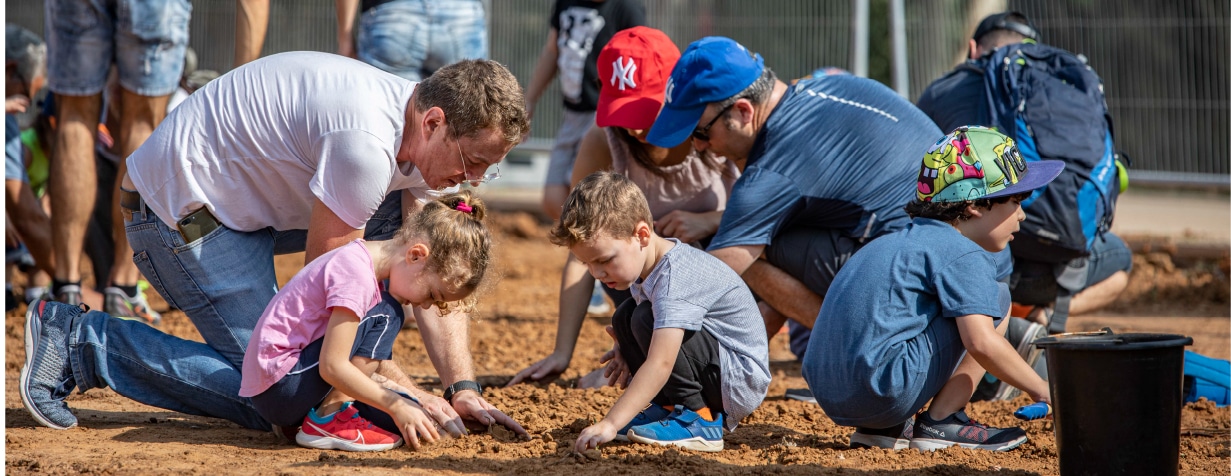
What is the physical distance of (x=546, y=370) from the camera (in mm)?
3893

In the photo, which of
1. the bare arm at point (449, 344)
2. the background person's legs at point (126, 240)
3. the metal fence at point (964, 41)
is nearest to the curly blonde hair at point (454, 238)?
the bare arm at point (449, 344)

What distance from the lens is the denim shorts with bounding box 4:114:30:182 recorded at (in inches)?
206

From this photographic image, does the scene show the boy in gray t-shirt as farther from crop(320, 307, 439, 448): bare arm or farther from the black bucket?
the black bucket

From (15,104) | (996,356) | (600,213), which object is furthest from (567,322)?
(15,104)

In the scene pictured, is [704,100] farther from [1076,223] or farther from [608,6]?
[608,6]

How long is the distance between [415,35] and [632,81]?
197 cm

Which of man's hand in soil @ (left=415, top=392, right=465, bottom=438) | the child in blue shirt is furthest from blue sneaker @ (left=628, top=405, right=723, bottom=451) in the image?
man's hand in soil @ (left=415, top=392, right=465, bottom=438)

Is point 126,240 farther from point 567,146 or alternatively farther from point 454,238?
point 454,238

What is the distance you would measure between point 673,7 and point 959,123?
491 cm

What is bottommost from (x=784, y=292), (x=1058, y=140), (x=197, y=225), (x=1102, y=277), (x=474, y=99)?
(x=1102, y=277)

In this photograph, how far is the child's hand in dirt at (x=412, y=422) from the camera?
109 inches

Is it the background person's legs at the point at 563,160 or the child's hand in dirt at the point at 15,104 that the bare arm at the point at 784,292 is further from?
the child's hand in dirt at the point at 15,104

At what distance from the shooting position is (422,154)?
2920mm

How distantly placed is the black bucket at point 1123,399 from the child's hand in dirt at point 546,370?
6.16ft
